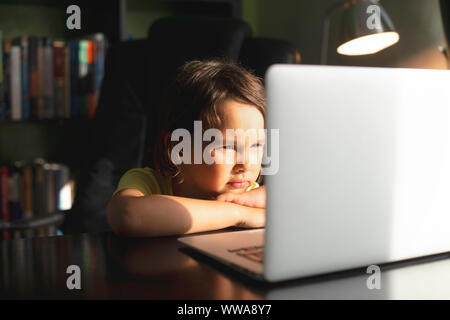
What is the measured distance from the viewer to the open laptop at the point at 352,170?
491 mm

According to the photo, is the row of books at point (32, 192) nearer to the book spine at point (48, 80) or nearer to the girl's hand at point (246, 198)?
the book spine at point (48, 80)

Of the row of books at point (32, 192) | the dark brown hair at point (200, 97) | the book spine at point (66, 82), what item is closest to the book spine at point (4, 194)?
the row of books at point (32, 192)

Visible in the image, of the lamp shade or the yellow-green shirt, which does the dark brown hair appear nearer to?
the yellow-green shirt

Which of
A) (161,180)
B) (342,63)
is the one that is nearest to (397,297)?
(161,180)

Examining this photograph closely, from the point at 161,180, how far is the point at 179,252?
425mm

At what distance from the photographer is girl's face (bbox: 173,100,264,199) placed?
89 centimetres

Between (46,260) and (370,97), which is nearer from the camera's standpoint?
(370,97)

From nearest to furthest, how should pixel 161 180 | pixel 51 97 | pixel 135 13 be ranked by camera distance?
pixel 161 180, pixel 51 97, pixel 135 13

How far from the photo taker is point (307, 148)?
1.63 feet

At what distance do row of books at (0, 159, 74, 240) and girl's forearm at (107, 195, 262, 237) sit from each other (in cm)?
151

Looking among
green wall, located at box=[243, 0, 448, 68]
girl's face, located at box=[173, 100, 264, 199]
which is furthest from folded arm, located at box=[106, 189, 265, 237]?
green wall, located at box=[243, 0, 448, 68]

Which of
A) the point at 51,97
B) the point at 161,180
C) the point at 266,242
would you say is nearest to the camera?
the point at 266,242

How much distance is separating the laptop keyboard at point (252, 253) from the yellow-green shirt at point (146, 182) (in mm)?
321

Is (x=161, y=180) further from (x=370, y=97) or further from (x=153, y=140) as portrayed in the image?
(x=370, y=97)
